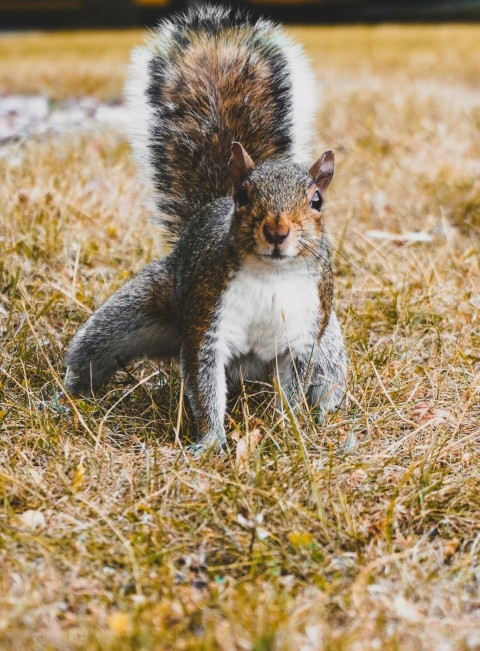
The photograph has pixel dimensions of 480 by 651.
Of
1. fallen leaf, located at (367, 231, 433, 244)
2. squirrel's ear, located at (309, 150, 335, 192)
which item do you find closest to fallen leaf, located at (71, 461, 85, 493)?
squirrel's ear, located at (309, 150, 335, 192)

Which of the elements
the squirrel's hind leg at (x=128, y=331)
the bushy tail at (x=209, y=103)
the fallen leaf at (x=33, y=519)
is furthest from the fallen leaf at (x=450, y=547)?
the bushy tail at (x=209, y=103)

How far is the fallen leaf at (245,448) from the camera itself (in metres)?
1.87

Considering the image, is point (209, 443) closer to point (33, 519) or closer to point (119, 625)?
point (33, 519)

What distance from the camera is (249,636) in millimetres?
1382

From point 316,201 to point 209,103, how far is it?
614 millimetres

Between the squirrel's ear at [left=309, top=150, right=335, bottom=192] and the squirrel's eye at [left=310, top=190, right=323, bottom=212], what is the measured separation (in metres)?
0.02

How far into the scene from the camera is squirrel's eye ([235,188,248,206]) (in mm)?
1894

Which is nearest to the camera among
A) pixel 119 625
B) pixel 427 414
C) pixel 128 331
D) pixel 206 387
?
pixel 119 625

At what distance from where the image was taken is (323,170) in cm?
193

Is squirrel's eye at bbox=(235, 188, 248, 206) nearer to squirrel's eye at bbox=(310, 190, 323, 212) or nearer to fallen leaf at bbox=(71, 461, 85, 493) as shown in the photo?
squirrel's eye at bbox=(310, 190, 323, 212)

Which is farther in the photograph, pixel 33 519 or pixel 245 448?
pixel 245 448

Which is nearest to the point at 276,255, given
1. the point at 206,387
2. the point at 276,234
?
the point at 276,234

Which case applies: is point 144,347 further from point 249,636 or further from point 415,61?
point 415,61

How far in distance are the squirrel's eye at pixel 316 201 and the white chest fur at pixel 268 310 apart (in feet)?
0.43
